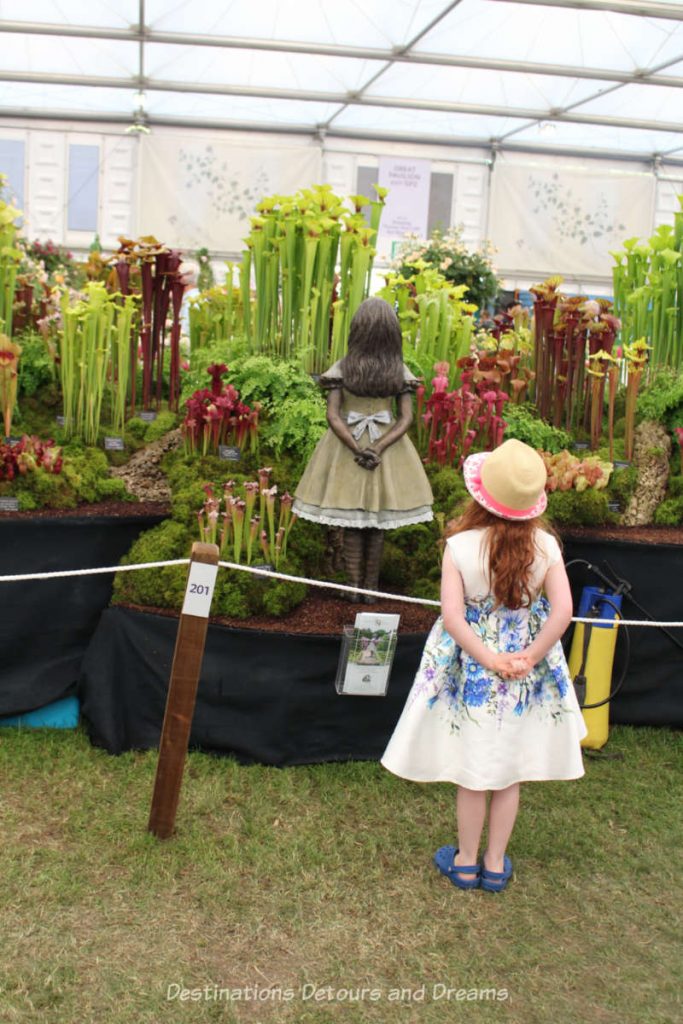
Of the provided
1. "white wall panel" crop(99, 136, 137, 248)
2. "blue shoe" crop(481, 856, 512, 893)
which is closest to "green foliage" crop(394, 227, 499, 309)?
"white wall panel" crop(99, 136, 137, 248)

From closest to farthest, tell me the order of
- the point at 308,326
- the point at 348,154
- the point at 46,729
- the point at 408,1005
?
the point at 408,1005 → the point at 46,729 → the point at 308,326 → the point at 348,154

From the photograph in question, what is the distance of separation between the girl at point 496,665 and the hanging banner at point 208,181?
30.3 feet

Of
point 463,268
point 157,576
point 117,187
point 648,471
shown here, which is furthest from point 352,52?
point 157,576

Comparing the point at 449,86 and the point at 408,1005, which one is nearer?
the point at 408,1005

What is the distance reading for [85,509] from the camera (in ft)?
12.6

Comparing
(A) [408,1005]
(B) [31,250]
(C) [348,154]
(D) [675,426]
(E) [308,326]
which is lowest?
(A) [408,1005]

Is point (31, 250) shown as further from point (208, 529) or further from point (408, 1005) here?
point (408, 1005)

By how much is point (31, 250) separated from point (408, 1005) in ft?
22.6

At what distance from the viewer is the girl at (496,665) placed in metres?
2.40

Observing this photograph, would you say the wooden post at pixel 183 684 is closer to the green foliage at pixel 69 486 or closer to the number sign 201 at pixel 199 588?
the number sign 201 at pixel 199 588

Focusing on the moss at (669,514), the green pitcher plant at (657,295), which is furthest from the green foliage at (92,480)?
the green pitcher plant at (657,295)

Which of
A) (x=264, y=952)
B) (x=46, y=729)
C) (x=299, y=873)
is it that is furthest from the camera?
(x=46, y=729)

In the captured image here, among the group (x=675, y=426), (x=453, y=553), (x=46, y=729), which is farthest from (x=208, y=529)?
(x=675, y=426)

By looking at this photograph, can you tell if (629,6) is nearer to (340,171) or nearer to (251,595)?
(340,171)
